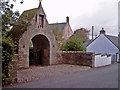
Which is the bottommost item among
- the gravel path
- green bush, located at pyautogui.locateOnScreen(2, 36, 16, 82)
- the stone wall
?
the gravel path

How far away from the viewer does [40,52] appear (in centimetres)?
1752

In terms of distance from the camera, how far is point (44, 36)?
15930mm

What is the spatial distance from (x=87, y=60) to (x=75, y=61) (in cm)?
153

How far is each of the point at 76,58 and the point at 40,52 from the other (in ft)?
14.1

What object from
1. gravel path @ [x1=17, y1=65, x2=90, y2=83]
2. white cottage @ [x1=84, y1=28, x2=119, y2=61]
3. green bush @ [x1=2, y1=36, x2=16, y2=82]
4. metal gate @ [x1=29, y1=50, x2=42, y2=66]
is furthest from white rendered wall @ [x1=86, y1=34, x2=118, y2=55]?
green bush @ [x1=2, y1=36, x2=16, y2=82]

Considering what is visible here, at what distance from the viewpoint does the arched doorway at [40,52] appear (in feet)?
53.6

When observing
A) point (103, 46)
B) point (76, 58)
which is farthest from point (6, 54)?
point (103, 46)

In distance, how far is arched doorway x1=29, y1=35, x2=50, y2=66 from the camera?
53.6 feet

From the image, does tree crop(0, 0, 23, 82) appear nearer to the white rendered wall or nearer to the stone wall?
the stone wall

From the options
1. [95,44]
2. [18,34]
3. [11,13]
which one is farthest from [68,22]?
[11,13]

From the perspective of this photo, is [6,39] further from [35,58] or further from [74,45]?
[74,45]

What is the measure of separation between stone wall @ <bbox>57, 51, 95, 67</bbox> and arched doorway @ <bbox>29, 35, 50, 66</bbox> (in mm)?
1524

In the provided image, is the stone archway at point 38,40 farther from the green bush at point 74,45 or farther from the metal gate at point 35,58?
the green bush at point 74,45

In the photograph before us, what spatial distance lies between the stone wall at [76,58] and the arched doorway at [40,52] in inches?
60.0
